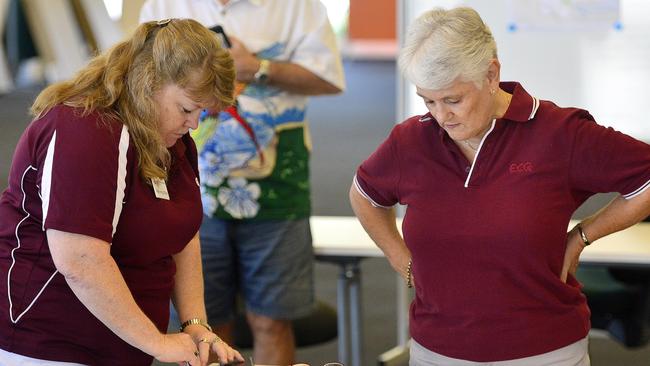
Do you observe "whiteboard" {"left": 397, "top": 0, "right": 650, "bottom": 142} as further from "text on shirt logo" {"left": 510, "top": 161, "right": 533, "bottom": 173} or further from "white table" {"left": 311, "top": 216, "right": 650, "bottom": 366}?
"text on shirt logo" {"left": 510, "top": 161, "right": 533, "bottom": 173}

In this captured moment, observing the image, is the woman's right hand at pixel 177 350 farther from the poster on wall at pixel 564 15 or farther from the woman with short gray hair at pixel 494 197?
the poster on wall at pixel 564 15

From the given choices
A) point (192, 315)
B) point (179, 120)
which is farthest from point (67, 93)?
point (192, 315)

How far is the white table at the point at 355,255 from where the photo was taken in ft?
10.4

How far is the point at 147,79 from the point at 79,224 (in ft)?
1.03

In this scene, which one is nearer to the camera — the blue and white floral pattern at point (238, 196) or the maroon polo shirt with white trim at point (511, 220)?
the maroon polo shirt with white trim at point (511, 220)

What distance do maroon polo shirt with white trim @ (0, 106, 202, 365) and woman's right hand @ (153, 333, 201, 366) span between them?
0.10 metres

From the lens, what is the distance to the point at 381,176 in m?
2.33

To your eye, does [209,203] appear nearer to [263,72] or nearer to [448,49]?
[263,72]

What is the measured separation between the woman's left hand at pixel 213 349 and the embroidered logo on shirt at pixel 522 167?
721mm

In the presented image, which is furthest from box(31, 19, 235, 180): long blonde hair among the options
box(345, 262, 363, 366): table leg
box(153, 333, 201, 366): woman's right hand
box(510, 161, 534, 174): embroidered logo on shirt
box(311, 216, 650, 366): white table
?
box(345, 262, 363, 366): table leg

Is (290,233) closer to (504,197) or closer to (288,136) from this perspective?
(288,136)

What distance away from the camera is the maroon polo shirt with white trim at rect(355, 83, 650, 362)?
2096 mm

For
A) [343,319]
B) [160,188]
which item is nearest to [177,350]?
[160,188]

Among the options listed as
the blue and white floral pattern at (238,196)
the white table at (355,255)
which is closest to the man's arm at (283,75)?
the blue and white floral pattern at (238,196)
